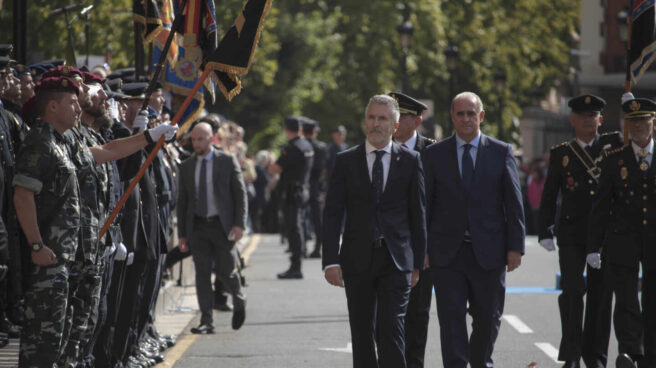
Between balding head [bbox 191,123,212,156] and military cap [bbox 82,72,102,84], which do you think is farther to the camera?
balding head [bbox 191,123,212,156]

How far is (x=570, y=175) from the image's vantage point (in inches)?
416

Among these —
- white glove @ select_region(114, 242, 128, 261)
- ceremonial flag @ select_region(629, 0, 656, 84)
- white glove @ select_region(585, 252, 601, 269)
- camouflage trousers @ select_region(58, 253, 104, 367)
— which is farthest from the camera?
ceremonial flag @ select_region(629, 0, 656, 84)

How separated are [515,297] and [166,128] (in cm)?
905

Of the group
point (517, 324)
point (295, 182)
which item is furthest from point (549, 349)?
point (295, 182)

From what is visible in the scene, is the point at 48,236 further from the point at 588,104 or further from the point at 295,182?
the point at 295,182

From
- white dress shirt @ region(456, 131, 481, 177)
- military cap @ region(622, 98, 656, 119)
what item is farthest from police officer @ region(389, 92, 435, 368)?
military cap @ region(622, 98, 656, 119)

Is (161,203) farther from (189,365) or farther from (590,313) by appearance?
(590,313)

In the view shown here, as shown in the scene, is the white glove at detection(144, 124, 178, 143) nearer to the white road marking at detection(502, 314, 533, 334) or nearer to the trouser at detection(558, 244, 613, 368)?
the trouser at detection(558, 244, 613, 368)

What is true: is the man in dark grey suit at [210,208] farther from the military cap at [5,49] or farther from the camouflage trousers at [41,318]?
the camouflage trousers at [41,318]

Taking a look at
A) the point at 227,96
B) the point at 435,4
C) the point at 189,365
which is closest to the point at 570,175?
the point at 227,96

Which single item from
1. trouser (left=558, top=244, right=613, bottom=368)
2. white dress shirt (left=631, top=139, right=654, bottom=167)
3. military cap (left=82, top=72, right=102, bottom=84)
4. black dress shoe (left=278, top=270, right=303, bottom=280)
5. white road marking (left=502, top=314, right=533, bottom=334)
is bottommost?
black dress shoe (left=278, top=270, right=303, bottom=280)

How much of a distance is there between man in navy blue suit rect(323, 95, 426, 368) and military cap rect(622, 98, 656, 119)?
8.30 ft

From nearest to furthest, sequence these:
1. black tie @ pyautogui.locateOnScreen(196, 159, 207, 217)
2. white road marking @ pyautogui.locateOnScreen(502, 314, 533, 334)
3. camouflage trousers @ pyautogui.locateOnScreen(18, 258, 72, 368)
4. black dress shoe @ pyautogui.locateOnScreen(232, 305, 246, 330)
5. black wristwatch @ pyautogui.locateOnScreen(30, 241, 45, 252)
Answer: black wristwatch @ pyautogui.locateOnScreen(30, 241, 45, 252)
camouflage trousers @ pyautogui.locateOnScreen(18, 258, 72, 368)
black dress shoe @ pyautogui.locateOnScreen(232, 305, 246, 330)
white road marking @ pyautogui.locateOnScreen(502, 314, 533, 334)
black tie @ pyautogui.locateOnScreen(196, 159, 207, 217)

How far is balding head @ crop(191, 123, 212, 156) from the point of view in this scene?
13.5 m
